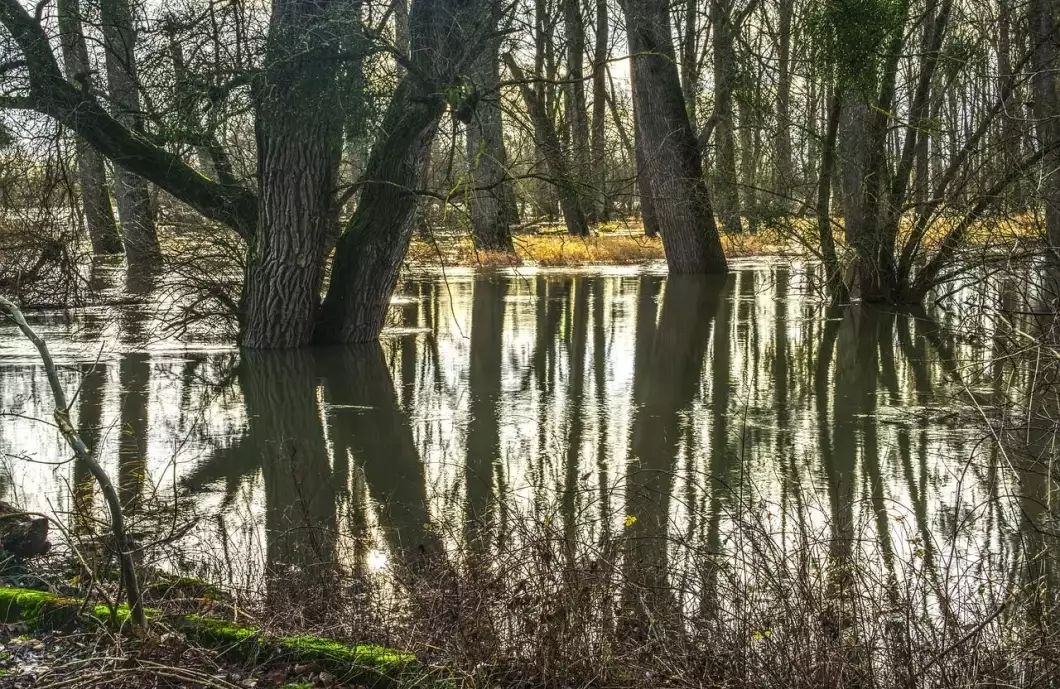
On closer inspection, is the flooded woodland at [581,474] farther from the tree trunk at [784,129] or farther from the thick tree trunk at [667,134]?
the thick tree trunk at [667,134]

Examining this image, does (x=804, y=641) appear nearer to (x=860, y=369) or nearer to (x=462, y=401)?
(x=462, y=401)

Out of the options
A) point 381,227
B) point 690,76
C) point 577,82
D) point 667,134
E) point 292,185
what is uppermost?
point 690,76

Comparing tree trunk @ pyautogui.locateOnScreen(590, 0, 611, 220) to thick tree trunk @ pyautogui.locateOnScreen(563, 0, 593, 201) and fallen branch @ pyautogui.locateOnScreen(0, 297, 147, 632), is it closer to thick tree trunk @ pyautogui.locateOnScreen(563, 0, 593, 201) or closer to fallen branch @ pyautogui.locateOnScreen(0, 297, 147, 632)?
thick tree trunk @ pyautogui.locateOnScreen(563, 0, 593, 201)

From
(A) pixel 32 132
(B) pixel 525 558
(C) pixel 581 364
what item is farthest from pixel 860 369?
(A) pixel 32 132

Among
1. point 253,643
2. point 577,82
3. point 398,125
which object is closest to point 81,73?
point 398,125

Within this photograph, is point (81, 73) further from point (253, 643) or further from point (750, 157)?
point (750, 157)

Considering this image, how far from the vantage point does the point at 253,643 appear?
466cm

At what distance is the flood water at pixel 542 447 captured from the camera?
610 centimetres

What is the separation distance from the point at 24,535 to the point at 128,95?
979 cm

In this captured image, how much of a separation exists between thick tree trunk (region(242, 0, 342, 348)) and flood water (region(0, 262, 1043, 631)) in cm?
61

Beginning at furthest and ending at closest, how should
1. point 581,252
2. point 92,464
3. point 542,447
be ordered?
point 581,252 → point 542,447 → point 92,464

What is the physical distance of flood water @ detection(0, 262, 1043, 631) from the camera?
6102 millimetres

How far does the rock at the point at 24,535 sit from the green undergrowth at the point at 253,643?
4.20 ft

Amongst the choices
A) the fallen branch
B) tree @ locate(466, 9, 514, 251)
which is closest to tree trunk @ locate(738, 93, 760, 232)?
tree @ locate(466, 9, 514, 251)
